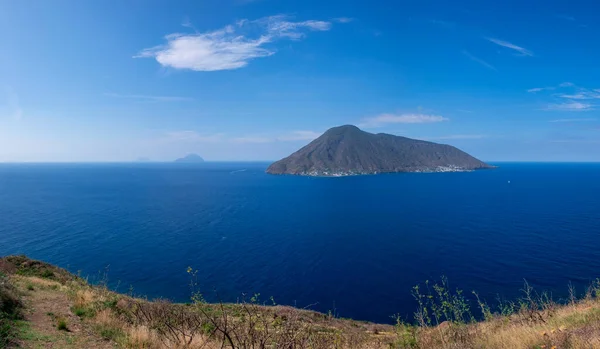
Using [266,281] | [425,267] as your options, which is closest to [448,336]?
[266,281]

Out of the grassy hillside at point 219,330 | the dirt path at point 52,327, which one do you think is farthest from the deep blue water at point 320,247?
the dirt path at point 52,327

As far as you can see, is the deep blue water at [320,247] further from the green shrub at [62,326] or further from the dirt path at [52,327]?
the green shrub at [62,326]

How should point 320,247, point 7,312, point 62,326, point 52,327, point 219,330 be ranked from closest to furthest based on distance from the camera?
point 219,330, point 62,326, point 52,327, point 7,312, point 320,247

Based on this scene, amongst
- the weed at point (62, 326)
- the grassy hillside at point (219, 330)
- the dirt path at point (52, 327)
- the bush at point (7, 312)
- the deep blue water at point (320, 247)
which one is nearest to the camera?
the grassy hillside at point (219, 330)

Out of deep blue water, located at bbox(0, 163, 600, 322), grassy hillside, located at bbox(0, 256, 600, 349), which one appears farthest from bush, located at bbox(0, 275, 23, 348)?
deep blue water, located at bbox(0, 163, 600, 322)

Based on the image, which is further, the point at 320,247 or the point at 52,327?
the point at 320,247

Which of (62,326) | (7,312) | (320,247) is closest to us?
(62,326)

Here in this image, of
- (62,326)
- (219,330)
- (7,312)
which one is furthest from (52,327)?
(219,330)

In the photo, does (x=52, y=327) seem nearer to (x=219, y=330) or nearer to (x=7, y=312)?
(x=7, y=312)
